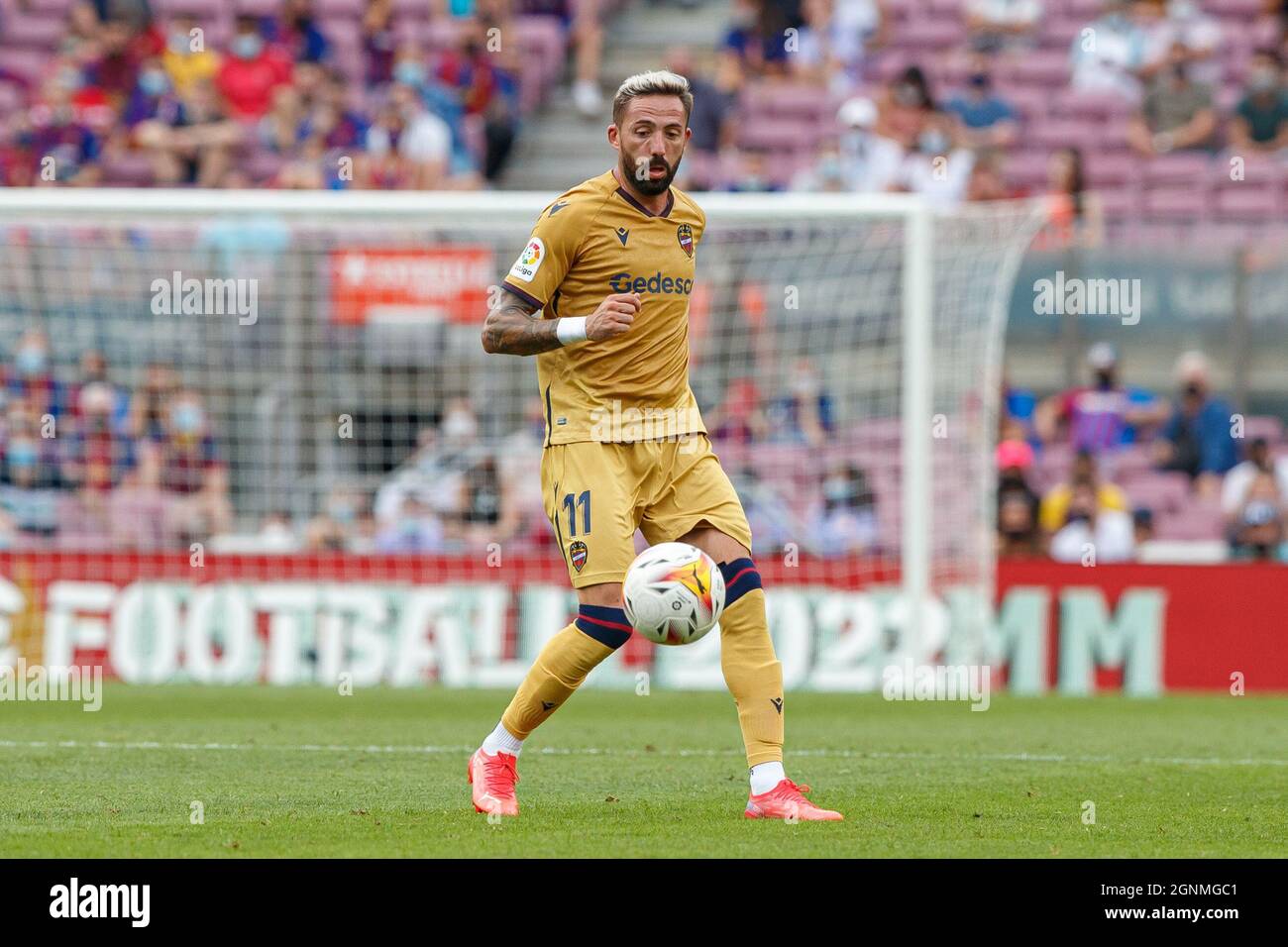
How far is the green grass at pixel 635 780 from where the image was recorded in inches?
269

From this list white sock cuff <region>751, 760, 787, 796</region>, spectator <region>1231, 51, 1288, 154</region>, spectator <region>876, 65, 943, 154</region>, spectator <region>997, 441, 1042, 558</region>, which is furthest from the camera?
spectator <region>1231, 51, 1288, 154</region>

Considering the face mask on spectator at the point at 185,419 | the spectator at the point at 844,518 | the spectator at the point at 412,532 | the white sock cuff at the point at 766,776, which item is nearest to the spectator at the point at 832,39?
the spectator at the point at 844,518

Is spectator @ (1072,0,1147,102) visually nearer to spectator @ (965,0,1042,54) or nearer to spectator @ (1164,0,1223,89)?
spectator @ (1164,0,1223,89)

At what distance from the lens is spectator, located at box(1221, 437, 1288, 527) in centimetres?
1705

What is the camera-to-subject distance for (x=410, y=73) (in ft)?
68.9

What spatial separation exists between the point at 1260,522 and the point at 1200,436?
1.60 m

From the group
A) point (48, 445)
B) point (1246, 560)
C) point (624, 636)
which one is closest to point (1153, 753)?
point (624, 636)

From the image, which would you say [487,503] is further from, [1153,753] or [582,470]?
[582,470]

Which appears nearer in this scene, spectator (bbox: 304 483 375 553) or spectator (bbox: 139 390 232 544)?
spectator (bbox: 304 483 375 553)

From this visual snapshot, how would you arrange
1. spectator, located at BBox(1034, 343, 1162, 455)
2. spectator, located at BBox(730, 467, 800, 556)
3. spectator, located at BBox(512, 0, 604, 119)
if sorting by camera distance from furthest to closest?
spectator, located at BBox(512, 0, 604, 119) < spectator, located at BBox(1034, 343, 1162, 455) < spectator, located at BBox(730, 467, 800, 556)

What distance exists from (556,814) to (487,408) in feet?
31.3

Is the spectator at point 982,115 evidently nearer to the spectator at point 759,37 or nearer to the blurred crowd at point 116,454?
the spectator at point 759,37

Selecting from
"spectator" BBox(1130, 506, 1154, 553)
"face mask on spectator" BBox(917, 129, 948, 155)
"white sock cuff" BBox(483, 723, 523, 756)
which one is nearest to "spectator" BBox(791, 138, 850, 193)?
"face mask on spectator" BBox(917, 129, 948, 155)

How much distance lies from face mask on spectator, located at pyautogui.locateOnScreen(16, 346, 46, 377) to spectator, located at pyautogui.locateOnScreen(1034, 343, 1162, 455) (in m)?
8.54
